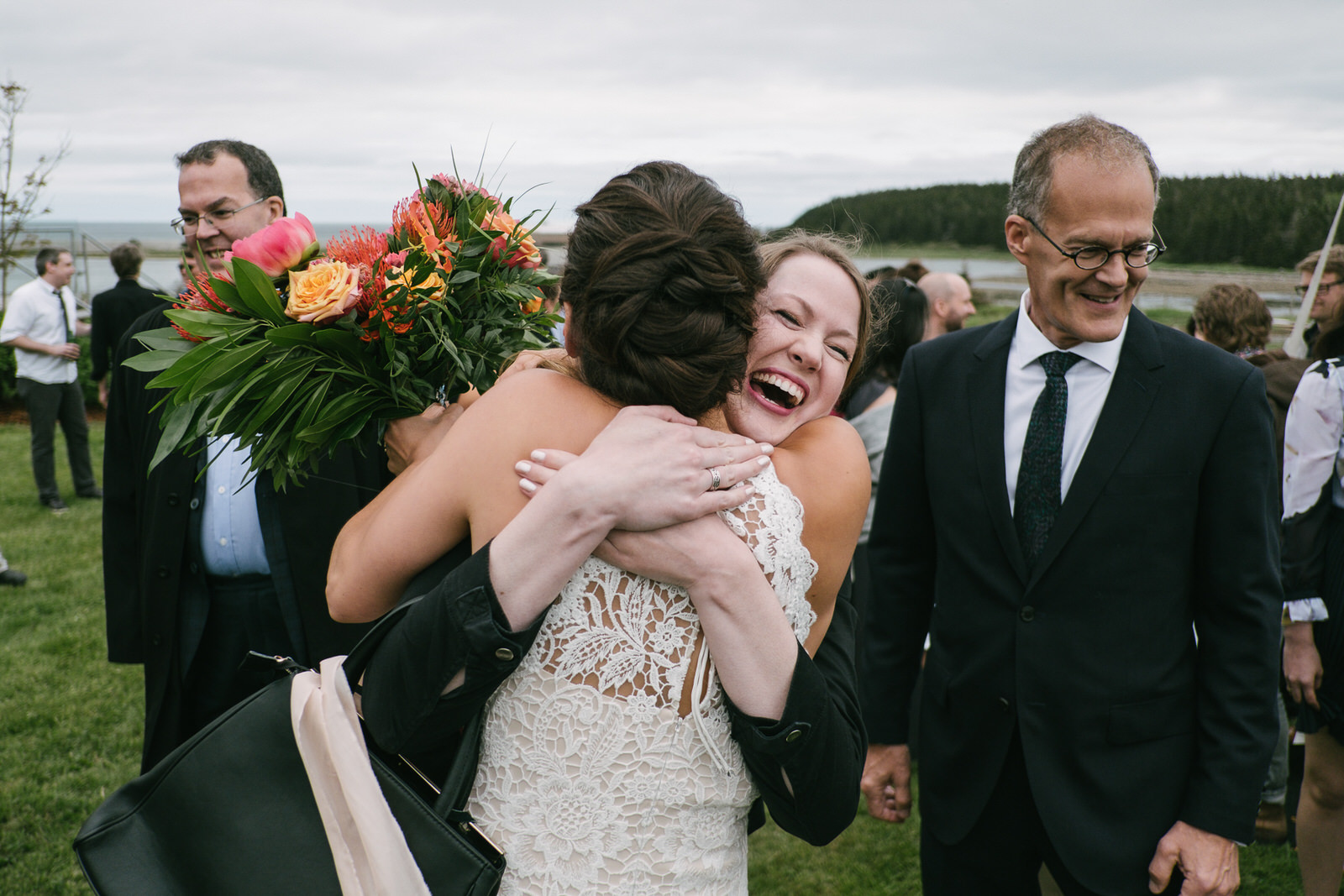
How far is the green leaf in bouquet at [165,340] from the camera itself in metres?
1.94

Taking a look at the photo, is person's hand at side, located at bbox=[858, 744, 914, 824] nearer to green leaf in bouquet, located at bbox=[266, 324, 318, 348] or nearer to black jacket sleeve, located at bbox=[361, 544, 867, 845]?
black jacket sleeve, located at bbox=[361, 544, 867, 845]

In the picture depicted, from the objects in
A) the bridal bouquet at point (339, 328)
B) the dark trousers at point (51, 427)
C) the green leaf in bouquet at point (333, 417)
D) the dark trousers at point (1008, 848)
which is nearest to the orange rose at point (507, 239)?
the bridal bouquet at point (339, 328)

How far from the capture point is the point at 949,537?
2783 mm

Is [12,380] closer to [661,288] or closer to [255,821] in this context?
[255,821]

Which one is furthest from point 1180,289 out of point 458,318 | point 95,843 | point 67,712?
point 67,712

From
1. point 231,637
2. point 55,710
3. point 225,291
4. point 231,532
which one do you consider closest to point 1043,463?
point 225,291

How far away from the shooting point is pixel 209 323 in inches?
72.7

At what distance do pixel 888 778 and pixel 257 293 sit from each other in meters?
2.36

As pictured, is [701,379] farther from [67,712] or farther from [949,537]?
[67,712]

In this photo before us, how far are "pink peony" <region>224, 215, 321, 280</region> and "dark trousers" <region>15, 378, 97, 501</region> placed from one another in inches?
390

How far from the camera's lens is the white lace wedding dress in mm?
1537

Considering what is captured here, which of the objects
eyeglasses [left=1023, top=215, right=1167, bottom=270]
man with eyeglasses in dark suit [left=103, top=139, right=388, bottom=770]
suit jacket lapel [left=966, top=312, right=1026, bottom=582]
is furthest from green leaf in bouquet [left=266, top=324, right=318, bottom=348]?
eyeglasses [left=1023, top=215, right=1167, bottom=270]

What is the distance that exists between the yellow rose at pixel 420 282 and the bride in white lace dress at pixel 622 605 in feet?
1.37

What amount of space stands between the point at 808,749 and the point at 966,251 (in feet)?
37.9
